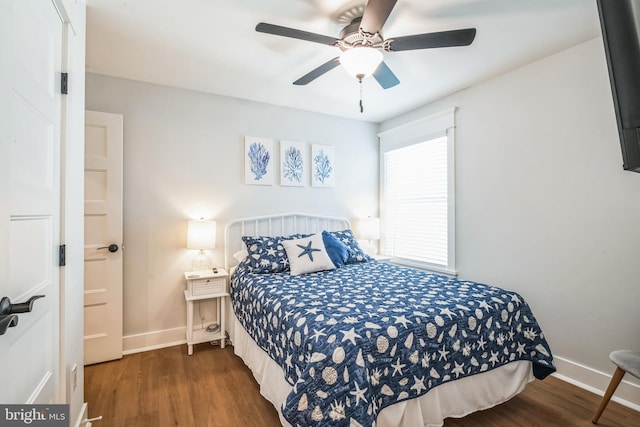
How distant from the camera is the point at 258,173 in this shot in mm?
3494

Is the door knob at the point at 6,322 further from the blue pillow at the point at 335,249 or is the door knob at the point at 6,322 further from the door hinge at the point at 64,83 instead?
the blue pillow at the point at 335,249

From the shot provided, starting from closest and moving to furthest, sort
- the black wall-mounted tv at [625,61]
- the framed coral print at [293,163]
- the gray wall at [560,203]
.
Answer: the black wall-mounted tv at [625,61] → the gray wall at [560,203] → the framed coral print at [293,163]

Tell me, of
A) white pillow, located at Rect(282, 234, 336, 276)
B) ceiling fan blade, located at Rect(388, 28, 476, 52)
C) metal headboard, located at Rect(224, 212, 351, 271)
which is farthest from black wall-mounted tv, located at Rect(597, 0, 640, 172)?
metal headboard, located at Rect(224, 212, 351, 271)

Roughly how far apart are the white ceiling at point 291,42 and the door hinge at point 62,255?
1.54 metres

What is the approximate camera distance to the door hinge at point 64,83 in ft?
4.74

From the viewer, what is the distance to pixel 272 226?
11.7 ft

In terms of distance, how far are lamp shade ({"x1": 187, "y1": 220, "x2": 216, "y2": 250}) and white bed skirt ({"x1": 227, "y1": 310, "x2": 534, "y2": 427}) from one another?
1160 millimetres

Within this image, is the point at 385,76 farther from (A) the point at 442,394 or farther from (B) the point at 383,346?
(A) the point at 442,394

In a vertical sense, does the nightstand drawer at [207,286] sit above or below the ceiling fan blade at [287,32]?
below

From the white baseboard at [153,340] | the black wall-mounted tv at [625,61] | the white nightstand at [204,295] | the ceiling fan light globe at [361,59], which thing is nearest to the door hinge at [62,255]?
the white nightstand at [204,295]

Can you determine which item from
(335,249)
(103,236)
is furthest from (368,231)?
(103,236)

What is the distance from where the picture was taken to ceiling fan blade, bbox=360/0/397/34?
1.54 meters

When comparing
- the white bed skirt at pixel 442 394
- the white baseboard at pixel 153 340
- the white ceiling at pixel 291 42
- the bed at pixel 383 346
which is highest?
the white ceiling at pixel 291 42

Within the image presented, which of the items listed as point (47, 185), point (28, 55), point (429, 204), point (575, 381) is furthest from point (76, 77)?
point (575, 381)
